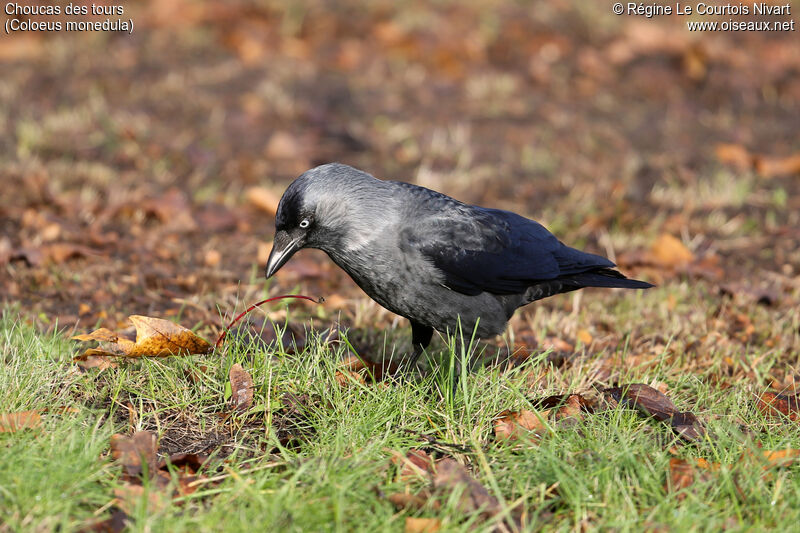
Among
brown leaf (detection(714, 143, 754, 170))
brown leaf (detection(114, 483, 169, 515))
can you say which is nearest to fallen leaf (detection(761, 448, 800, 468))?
brown leaf (detection(114, 483, 169, 515))

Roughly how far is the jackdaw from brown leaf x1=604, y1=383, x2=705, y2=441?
65 cm

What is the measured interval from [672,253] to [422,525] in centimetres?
350

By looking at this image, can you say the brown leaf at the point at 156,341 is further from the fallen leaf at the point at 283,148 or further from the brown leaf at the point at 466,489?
the fallen leaf at the point at 283,148

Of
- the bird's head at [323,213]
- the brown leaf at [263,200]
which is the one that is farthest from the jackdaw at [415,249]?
the brown leaf at [263,200]

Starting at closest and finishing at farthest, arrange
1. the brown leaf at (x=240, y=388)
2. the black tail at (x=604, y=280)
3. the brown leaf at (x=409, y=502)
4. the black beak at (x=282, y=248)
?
the brown leaf at (x=409, y=502)
the brown leaf at (x=240, y=388)
the black beak at (x=282, y=248)
the black tail at (x=604, y=280)

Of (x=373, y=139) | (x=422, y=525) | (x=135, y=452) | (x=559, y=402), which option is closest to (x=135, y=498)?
(x=135, y=452)

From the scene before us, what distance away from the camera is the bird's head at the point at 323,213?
11.7ft

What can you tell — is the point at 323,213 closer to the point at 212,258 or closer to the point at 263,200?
the point at 212,258

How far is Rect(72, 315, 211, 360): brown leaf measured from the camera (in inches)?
126

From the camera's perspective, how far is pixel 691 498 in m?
2.58

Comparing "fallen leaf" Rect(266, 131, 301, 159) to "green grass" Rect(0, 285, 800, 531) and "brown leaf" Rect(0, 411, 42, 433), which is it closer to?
"green grass" Rect(0, 285, 800, 531)

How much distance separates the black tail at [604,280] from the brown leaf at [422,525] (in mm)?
1743

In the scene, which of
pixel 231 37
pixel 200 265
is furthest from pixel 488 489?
pixel 231 37

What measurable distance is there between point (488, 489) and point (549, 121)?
6019 millimetres
